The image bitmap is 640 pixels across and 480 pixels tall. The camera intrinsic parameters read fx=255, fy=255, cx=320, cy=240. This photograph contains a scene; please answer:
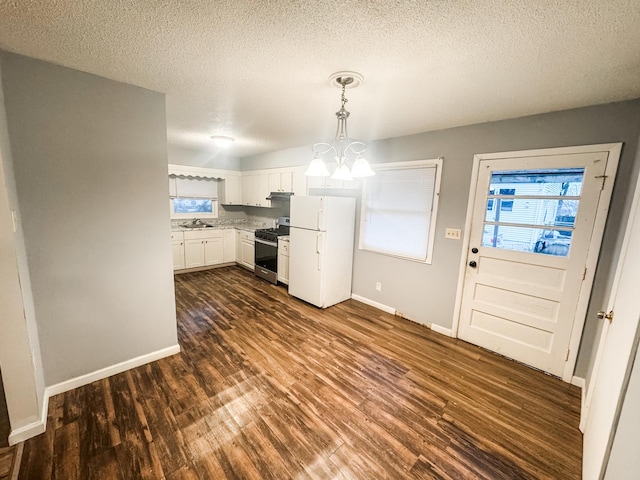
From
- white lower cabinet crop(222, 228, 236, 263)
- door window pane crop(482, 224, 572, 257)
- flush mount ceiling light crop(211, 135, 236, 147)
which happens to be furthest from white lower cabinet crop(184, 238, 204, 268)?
door window pane crop(482, 224, 572, 257)

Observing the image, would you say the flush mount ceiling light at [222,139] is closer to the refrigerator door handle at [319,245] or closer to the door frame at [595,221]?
the refrigerator door handle at [319,245]

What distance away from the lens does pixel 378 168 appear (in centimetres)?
354

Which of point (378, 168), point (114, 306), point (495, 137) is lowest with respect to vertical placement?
point (114, 306)

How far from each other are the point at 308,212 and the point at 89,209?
2.32 metres

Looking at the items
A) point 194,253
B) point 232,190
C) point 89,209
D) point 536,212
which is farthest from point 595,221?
point 232,190

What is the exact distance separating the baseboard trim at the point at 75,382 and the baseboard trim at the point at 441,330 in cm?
290

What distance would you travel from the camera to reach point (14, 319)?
1496 mm

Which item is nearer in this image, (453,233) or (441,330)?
(453,233)

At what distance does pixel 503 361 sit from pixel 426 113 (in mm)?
2619

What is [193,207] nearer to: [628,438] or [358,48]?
[358,48]

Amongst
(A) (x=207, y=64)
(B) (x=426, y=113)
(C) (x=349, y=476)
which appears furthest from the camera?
(B) (x=426, y=113)

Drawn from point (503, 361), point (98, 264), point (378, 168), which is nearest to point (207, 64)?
point (98, 264)

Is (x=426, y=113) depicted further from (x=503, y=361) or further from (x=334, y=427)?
(x=334, y=427)

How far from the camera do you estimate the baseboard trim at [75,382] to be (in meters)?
1.58
